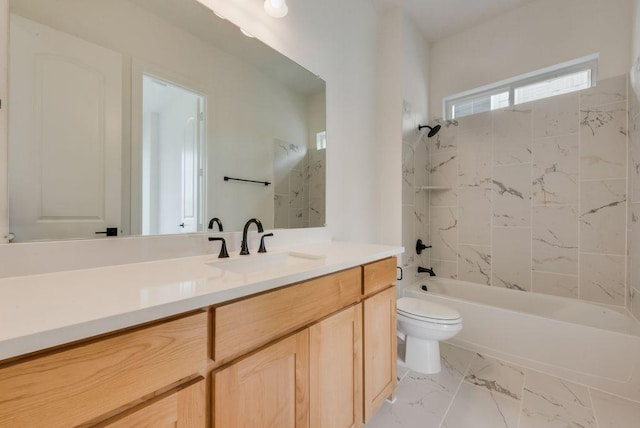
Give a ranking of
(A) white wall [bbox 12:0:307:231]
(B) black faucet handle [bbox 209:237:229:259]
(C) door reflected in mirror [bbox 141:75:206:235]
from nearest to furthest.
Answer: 1. (A) white wall [bbox 12:0:307:231]
2. (C) door reflected in mirror [bbox 141:75:206:235]
3. (B) black faucet handle [bbox 209:237:229:259]

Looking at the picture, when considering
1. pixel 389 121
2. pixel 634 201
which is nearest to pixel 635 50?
pixel 634 201

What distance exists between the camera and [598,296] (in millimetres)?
2041

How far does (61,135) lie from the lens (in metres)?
0.85

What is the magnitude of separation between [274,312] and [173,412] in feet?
1.06

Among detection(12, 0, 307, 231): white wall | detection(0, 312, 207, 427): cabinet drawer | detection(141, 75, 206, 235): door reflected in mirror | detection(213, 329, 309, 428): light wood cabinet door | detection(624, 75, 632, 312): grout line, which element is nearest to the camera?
detection(0, 312, 207, 427): cabinet drawer

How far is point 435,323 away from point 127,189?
5.98 ft

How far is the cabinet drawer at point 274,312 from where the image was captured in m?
0.69

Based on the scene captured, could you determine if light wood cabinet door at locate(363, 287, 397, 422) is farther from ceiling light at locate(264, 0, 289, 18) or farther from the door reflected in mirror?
ceiling light at locate(264, 0, 289, 18)

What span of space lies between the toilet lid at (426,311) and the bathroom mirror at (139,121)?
104 centimetres

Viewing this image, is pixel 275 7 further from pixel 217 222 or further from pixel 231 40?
pixel 217 222

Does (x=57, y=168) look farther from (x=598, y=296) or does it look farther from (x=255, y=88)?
(x=598, y=296)

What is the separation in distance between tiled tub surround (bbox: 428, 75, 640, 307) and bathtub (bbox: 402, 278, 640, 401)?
0.16m

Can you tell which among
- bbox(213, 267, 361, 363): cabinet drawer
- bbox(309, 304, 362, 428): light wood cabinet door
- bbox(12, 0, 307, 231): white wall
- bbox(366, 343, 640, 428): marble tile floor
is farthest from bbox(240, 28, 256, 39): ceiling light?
bbox(366, 343, 640, 428): marble tile floor

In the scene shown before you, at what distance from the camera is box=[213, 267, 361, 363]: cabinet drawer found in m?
0.69
